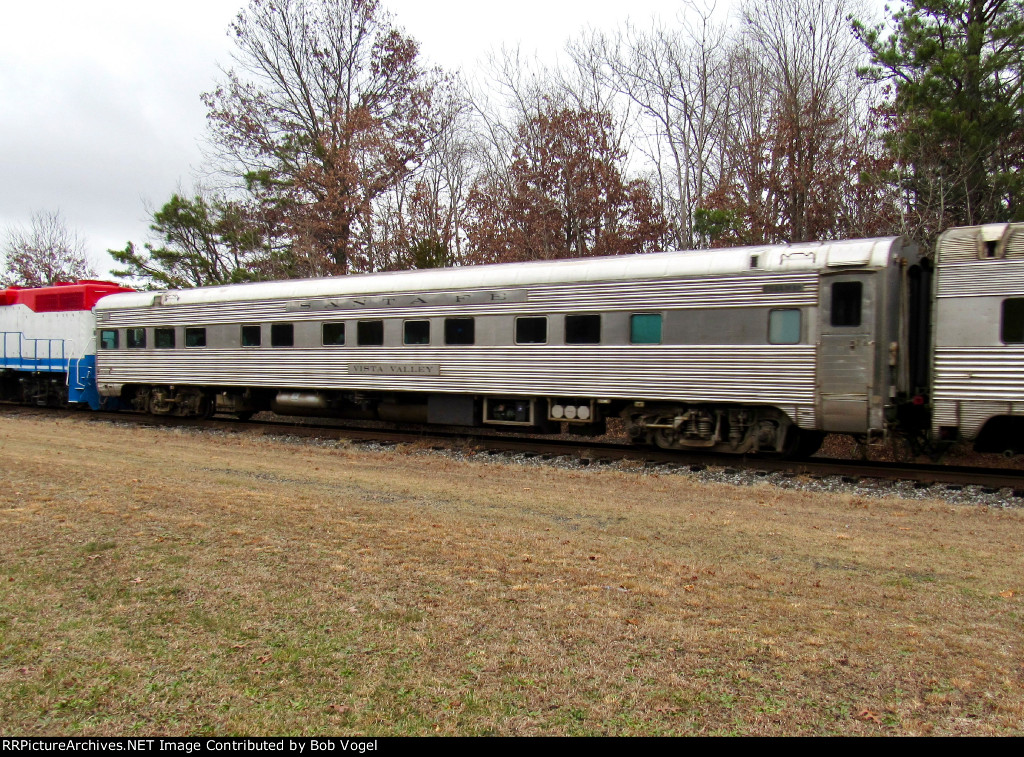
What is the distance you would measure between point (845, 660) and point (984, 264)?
8.38 m

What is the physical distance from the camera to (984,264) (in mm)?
10758

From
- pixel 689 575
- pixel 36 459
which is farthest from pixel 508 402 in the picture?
pixel 689 575

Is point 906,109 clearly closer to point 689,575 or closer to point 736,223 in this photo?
point 736,223

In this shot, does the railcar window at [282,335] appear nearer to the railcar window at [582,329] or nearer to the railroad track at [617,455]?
the railroad track at [617,455]

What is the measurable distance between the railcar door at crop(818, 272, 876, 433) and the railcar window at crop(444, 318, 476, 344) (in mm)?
6174

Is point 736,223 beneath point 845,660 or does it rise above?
above

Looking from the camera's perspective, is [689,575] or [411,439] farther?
[411,439]

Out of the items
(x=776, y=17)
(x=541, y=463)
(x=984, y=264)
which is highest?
(x=776, y=17)

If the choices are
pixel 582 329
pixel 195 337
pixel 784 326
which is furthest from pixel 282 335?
pixel 784 326

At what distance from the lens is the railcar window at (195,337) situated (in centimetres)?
1891

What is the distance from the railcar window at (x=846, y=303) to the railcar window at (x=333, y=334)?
9621 mm

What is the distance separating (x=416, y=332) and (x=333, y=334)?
2.25 m

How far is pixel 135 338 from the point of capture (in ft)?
66.7

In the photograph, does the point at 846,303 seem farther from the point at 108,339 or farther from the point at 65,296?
the point at 65,296
